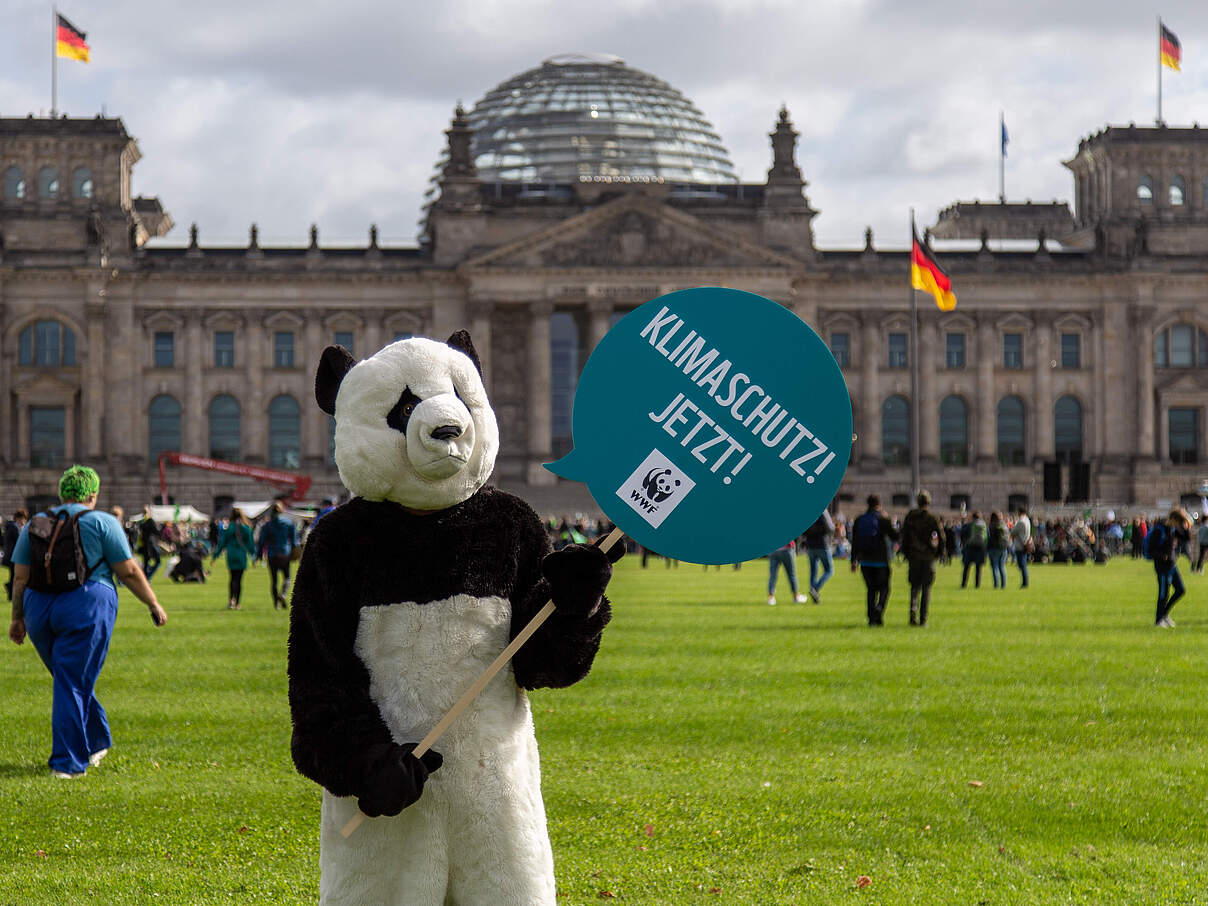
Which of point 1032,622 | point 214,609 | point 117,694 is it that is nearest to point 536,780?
point 117,694

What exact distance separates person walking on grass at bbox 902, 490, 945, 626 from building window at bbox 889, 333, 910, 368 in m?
61.2

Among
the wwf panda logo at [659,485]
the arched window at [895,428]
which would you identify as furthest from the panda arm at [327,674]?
the arched window at [895,428]

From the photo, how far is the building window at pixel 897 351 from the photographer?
84250 millimetres

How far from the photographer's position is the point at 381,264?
8250 centimetres

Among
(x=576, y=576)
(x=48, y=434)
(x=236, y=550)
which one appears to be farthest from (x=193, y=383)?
(x=576, y=576)

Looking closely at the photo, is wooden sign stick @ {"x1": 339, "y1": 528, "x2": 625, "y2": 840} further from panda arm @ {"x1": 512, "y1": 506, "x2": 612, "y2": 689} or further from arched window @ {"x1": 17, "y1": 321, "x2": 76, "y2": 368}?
arched window @ {"x1": 17, "y1": 321, "x2": 76, "y2": 368}

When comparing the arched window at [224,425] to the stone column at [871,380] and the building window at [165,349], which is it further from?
the stone column at [871,380]

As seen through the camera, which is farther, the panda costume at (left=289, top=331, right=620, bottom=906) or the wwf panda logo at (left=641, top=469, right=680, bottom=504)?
the wwf panda logo at (left=641, top=469, right=680, bottom=504)

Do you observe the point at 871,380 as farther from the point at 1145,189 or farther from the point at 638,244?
the point at 1145,189

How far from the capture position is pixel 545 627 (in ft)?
18.3

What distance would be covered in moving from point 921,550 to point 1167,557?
3.24 m

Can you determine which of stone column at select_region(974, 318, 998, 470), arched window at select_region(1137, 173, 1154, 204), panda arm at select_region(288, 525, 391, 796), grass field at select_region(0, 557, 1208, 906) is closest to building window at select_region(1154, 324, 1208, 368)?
arched window at select_region(1137, 173, 1154, 204)

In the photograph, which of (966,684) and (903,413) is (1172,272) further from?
(966,684)

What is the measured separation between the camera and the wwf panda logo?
5.61 metres
